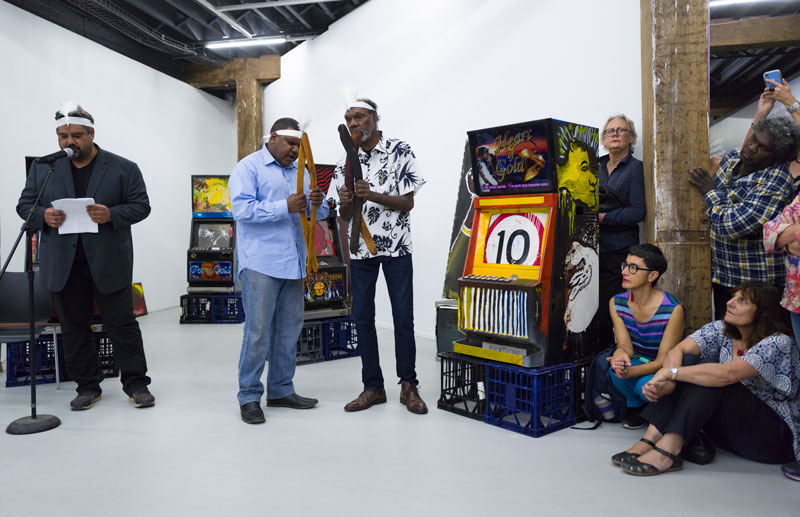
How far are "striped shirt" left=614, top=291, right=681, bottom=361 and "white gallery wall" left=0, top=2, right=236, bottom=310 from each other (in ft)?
18.1

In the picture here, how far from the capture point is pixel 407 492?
210cm

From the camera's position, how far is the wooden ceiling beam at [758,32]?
6543 mm

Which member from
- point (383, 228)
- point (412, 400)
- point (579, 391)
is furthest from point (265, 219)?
point (579, 391)

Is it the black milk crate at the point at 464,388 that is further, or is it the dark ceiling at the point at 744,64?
the dark ceiling at the point at 744,64

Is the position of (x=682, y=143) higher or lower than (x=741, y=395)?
higher

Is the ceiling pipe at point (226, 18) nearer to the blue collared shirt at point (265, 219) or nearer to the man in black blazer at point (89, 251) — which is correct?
the man in black blazer at point (89, 251)

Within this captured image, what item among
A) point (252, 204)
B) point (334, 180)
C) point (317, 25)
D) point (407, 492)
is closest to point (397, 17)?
point (317, 25)

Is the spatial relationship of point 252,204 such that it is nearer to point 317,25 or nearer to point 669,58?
point 669,58

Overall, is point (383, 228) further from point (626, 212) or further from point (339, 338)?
point (339, 338)

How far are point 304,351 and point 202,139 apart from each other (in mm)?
6001

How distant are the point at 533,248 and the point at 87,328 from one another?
8.85 ft

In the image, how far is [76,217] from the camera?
124 inches

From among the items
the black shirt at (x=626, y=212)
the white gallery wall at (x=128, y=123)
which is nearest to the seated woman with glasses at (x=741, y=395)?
the black shirt at (x=626, y=212)

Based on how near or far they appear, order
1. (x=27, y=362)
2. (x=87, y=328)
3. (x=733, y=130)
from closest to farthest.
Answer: (x=87, y=328) < (x=27, y=362) < (x=733, y=130)
